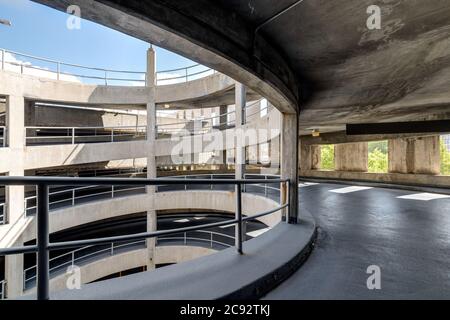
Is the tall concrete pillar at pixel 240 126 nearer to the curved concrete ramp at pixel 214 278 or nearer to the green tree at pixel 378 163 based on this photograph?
the curved concrete ramp at pixel 214 278

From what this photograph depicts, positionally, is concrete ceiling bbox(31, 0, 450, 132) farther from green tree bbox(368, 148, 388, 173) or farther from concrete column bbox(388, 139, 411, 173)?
green tree bbox(368, 148, 388, 173)

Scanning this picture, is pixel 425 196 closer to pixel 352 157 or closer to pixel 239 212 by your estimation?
pixel 352 157

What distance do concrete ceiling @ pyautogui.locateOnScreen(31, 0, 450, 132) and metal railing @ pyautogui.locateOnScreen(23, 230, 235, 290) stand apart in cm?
714

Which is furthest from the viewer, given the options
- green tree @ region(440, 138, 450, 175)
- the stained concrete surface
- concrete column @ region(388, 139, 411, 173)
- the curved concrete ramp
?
green tree @ region(440, 138, 450, 175)

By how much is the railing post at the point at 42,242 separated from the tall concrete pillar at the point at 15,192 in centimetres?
940

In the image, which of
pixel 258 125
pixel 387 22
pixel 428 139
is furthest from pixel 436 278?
pixel 428 139

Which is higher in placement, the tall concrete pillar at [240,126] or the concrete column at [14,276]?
the tall concrete pillar at [240,126]

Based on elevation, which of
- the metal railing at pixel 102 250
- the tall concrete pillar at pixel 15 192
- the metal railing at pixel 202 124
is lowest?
the metal railing at pixel 102 250

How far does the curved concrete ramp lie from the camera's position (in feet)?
5.33

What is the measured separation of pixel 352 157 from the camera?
40.7 ft

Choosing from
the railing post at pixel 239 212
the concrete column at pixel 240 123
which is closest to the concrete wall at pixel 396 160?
the concrete column at pixel 240 123

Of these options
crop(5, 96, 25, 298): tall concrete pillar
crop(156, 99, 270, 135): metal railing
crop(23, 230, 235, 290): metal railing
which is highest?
crop(156, 99, 270, 135): metal railing

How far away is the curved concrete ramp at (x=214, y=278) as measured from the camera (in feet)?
5.33

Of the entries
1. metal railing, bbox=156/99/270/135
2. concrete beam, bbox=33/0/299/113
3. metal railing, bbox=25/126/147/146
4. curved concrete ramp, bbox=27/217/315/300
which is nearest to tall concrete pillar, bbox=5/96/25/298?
metal railing, bbox=25/126/147/146
